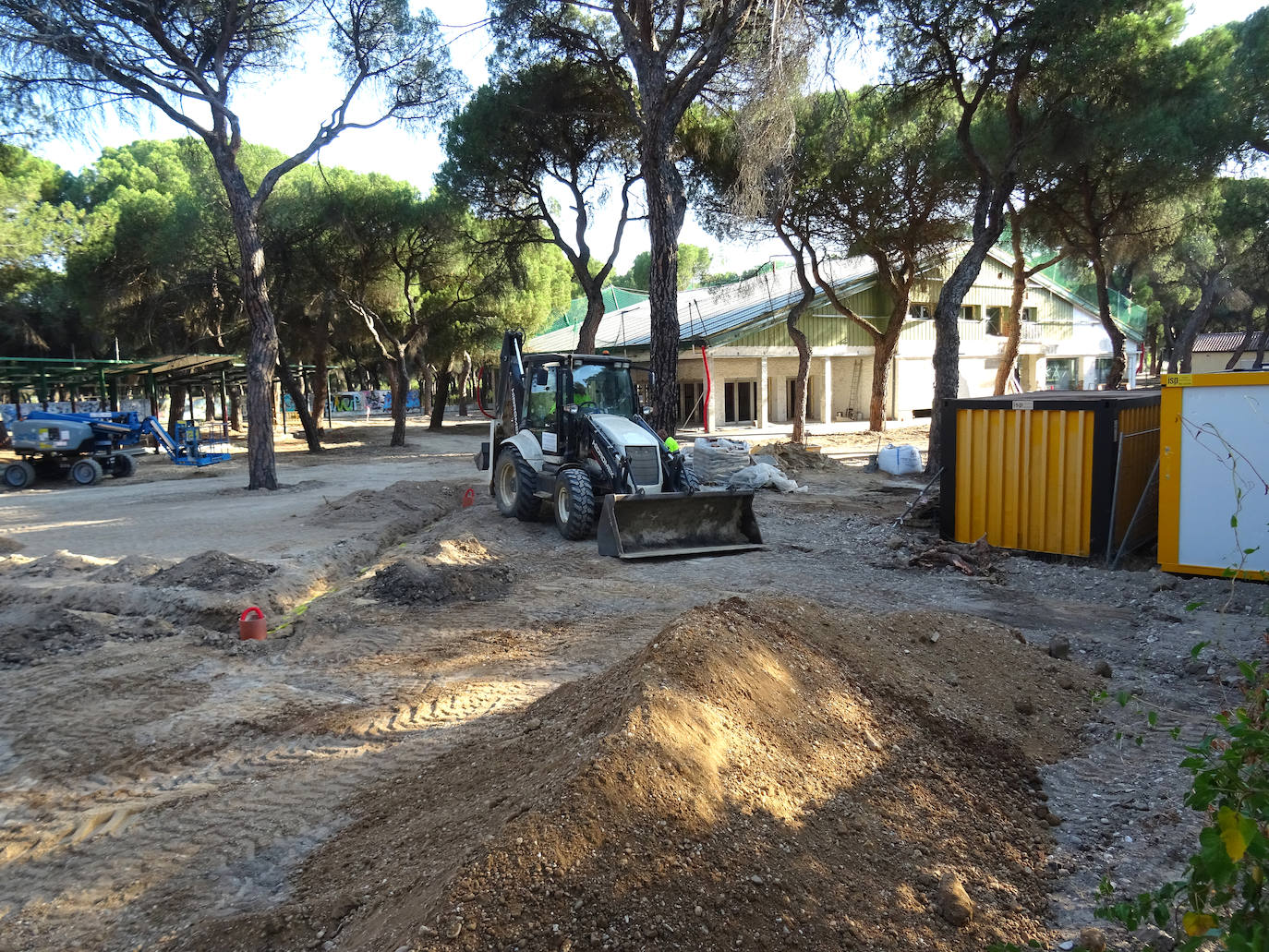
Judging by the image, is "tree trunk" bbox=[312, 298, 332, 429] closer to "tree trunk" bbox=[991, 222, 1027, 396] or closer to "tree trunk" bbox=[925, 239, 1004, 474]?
"tree trunk" bbox=[925, 239, 1004, 474]

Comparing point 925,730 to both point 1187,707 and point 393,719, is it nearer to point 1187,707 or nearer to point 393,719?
point 1187,707

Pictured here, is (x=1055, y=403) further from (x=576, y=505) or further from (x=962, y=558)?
(x=576, y=505)

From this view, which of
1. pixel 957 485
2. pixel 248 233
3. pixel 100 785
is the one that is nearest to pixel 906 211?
pixel 957 485

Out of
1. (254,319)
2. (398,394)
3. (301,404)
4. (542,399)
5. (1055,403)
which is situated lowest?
(1055,403)

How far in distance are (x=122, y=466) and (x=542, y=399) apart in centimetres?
1375

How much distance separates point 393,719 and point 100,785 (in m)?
1.54

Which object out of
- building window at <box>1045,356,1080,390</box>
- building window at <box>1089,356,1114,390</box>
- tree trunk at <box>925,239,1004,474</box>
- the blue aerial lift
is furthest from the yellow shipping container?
building window at <box>1089,356,1114,390</box>

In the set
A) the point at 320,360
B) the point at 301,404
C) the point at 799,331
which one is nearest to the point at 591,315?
the point at 799,331

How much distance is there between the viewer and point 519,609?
806cm

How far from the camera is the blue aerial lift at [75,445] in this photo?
751 inches

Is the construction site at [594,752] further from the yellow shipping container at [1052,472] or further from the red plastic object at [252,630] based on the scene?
the yellow shipping container at [1052,472]

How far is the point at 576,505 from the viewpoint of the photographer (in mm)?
10656

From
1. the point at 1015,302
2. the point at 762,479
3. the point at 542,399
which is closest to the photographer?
the point at 542,399

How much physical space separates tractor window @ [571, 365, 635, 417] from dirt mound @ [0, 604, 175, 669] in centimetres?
585
